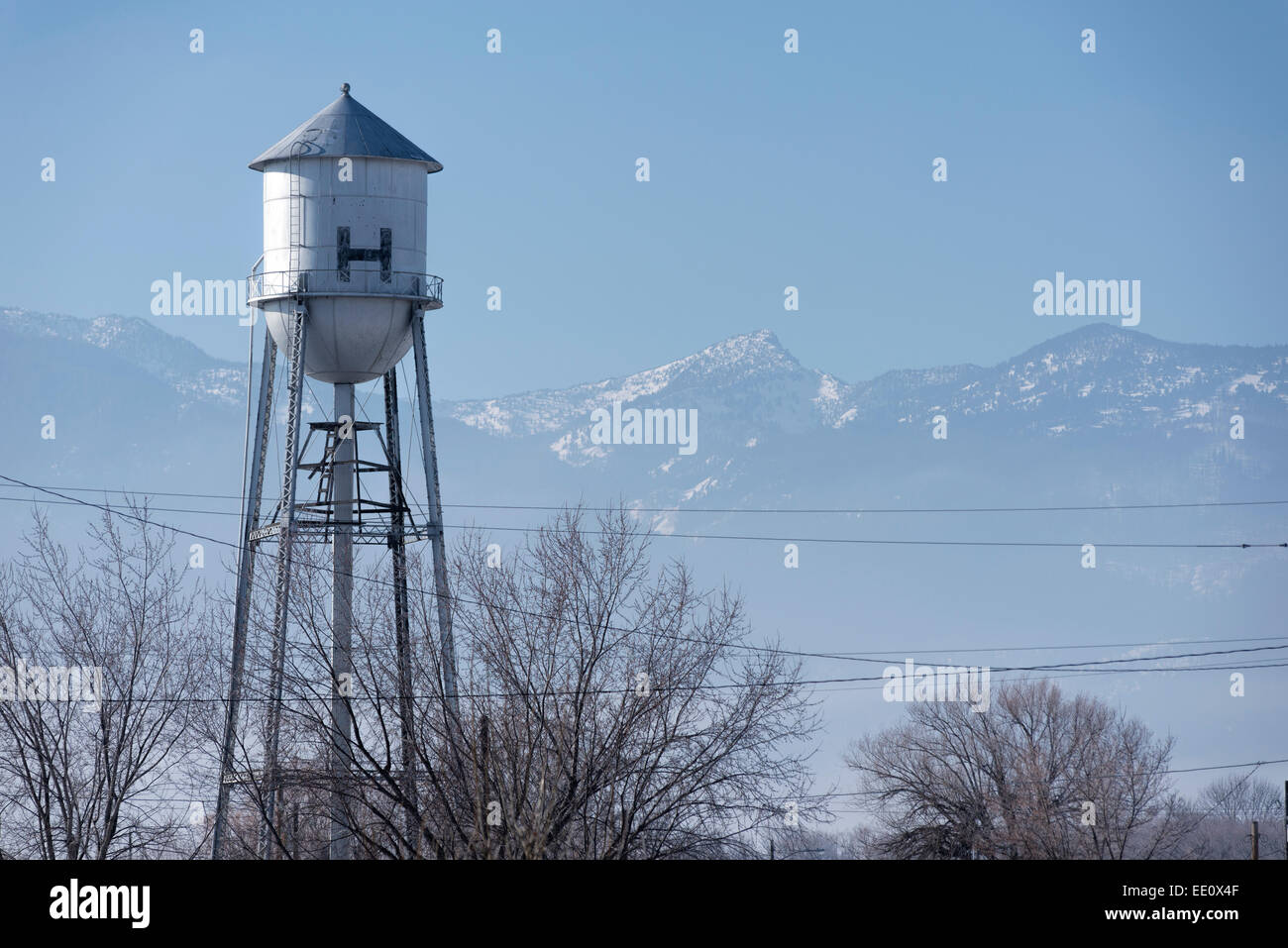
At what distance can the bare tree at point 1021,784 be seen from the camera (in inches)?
2469

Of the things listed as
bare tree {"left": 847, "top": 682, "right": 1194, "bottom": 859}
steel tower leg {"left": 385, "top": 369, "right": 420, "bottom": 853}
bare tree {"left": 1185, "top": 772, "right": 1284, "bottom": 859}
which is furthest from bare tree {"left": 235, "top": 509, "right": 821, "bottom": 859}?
bare tree {"left": 1185, "top": 772, "right": 1284, "bottom": 859}

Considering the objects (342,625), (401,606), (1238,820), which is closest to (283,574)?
(342,625)

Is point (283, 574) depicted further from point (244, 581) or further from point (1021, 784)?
point (1021, 784)

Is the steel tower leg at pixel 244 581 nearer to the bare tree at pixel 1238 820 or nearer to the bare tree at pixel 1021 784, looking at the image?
the bare tree at pixel 1021 784

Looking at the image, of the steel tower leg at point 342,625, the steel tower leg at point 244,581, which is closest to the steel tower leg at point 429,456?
the steel tower leg at point 342,625

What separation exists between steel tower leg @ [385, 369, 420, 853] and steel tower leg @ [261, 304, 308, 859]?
2043 millimetres

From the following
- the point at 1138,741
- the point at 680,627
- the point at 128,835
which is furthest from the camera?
the point at 1138,741

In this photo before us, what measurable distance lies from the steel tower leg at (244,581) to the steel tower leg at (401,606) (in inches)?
101

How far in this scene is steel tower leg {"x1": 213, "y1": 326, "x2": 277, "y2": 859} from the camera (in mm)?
33688

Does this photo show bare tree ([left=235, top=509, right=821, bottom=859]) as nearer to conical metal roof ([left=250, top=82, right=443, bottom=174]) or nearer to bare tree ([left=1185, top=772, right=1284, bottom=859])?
conical metal roof ([left=250, top=82, right=443, bottom=174])
